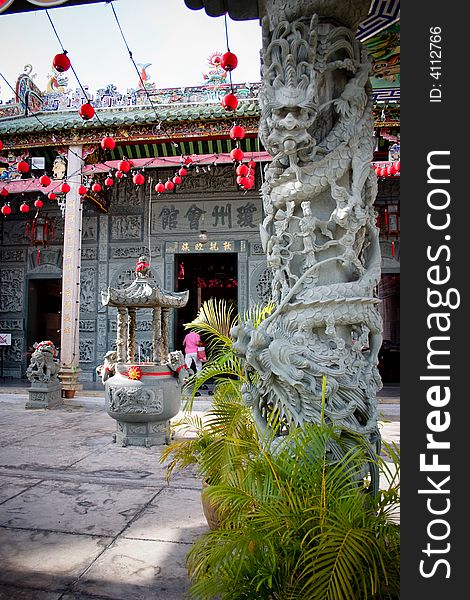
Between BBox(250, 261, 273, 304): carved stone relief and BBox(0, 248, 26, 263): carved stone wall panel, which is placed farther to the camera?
BBox(0, 248, 26, 263): carved stone wall panel

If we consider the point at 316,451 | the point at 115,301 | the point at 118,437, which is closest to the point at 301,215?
the point at 316,451

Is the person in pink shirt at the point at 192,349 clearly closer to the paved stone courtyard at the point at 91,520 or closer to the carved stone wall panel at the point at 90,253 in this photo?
the carved stone wall panel at the point at 90,253

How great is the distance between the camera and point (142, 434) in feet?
18.8

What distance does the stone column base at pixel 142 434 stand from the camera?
5688 mm

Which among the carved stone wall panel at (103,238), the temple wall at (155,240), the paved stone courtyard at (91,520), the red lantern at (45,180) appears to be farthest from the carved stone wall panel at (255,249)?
the paved stone courtyard at (91,520)

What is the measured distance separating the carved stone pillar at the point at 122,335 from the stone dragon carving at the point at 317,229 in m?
3.93

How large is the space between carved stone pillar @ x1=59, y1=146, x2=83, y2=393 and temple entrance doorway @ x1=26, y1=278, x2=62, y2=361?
366 centimetres

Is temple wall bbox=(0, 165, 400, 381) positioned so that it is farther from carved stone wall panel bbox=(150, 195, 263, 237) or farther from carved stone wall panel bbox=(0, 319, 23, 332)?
carved stone wall panel bbox=(0, 319, 23, 332)

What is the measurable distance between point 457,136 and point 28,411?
8358 millimetres

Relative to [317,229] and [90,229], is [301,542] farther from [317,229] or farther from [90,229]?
[90,229]

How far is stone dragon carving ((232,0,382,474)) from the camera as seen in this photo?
8.09 feet

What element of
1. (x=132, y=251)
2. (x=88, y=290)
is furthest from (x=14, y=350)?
(x=132, y=251)

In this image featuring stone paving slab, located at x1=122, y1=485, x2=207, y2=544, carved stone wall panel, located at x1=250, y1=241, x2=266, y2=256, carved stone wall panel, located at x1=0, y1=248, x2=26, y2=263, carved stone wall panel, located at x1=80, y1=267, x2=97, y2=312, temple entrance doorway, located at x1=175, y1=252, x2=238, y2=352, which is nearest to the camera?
stone paving slab, located at x1=122, y1=485, x2=207, y2=544

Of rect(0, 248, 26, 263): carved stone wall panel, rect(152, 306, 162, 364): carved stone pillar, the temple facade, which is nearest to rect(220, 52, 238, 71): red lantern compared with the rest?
the temple facade
